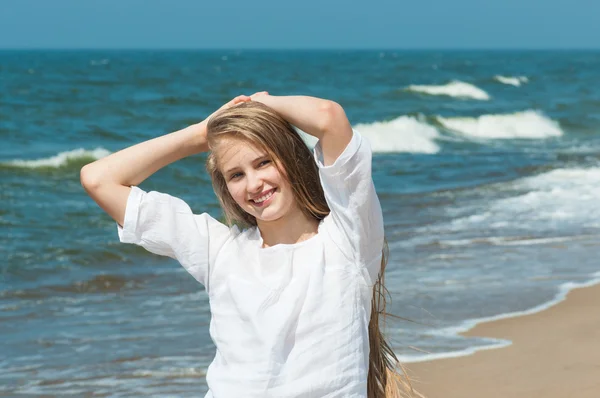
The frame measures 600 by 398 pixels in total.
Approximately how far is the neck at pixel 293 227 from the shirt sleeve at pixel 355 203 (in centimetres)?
13

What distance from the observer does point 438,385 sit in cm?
462

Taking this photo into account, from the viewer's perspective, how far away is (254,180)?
2.72m

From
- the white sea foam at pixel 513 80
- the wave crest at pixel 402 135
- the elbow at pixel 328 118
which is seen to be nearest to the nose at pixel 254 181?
the elbow at pixel 328 118

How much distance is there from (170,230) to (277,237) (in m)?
0.31

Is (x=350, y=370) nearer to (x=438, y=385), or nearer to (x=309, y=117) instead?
(x=309, y=117)

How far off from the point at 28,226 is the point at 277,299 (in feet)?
25.0

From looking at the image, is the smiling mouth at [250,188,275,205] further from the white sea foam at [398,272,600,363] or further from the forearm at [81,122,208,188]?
the white sea foam at [398,272,600,363]

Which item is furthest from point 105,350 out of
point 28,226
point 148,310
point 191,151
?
point 28,226

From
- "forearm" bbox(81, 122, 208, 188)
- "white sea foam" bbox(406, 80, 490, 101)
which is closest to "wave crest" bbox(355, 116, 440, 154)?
"white sea foam" bbox(406, 80, 490, 101)

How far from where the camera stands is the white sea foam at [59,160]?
1488 centimetres

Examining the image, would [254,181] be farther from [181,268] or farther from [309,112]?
[181,268]

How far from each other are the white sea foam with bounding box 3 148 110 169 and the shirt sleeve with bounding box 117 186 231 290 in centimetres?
1242

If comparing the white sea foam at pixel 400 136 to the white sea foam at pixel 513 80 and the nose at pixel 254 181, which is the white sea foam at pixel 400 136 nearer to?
the nose at pixel 254 181

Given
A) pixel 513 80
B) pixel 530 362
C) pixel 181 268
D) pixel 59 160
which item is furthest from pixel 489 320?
pixel 513 80
